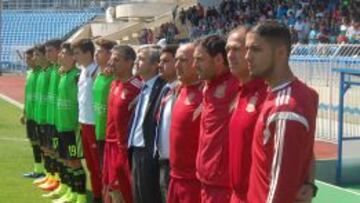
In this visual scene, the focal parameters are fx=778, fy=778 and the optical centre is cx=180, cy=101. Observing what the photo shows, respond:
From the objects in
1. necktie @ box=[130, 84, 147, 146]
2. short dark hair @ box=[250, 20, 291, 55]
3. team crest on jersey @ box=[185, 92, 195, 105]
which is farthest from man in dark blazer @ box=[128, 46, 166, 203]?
short dark hair @ box=[250, 20, 291, 55]

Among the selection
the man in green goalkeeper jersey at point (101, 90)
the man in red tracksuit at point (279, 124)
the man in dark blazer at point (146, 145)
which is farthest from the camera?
the man in green goalkeeper jersey at point (101, 90)

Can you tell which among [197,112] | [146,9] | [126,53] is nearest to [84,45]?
[126,53]

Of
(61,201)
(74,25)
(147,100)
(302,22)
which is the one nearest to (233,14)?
(302,22)

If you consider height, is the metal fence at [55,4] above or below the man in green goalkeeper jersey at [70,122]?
above

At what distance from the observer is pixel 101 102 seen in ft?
27.5

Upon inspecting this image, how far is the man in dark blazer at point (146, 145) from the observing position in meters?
6.57

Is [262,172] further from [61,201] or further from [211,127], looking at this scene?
[61,201]

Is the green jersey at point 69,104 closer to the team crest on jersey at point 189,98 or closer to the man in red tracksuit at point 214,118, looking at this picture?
the team crest on jersey at point 189,98

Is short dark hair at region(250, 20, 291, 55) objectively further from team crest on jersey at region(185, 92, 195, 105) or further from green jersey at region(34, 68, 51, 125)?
green jersey at region(34, 68, 51, 125)

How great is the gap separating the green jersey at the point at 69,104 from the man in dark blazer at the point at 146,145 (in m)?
2.86

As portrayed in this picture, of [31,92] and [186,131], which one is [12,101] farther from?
[186,131]

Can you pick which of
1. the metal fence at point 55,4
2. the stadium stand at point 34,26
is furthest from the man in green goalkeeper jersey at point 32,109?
the metal fence at point 55,4

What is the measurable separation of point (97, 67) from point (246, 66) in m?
4.65

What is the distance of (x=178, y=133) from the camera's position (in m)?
5.71
